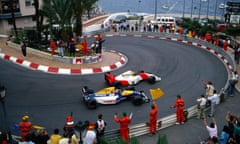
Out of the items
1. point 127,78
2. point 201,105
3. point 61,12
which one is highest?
point 61,12

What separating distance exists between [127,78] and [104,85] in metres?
1.47

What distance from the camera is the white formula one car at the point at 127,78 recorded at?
18.0 meters

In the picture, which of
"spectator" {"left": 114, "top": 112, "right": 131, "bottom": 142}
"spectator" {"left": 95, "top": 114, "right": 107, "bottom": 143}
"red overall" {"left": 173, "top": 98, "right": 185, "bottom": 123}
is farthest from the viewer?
"red overall" {"left": 173, "top": 98, "right": 185, "bottom": 123}

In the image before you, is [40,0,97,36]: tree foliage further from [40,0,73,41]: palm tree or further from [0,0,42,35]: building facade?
[0,0,42,35]: building facade

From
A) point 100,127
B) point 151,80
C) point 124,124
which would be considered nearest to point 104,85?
point 151,80

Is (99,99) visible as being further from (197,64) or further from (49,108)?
(197,64)

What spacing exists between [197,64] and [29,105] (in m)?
12.8

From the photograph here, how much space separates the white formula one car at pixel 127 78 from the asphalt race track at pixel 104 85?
363mm

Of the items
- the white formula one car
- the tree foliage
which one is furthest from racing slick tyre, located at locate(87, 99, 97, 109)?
the tree foliage

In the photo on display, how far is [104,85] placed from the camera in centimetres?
1866

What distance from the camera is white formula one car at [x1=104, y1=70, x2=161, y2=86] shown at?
18.0m

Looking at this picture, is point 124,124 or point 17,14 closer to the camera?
point 124,124

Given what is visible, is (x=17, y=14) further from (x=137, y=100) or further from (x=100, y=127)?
(x=100, y=127)

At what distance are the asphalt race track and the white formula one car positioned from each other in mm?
363
